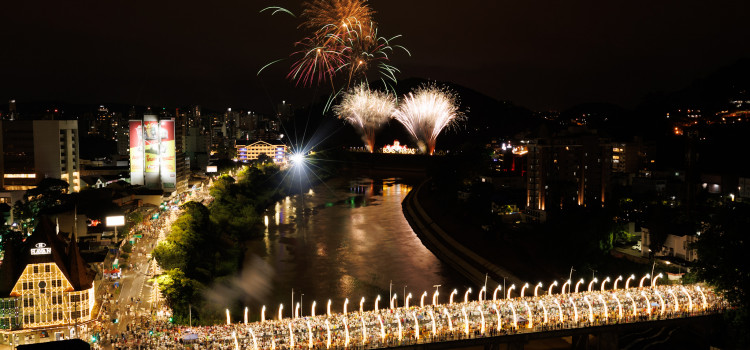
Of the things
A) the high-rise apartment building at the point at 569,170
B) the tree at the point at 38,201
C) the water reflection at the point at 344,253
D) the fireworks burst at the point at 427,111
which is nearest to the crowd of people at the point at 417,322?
the water reflection at the point at 344,253

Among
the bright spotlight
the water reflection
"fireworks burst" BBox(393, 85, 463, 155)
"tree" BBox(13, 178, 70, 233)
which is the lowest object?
the water reflection

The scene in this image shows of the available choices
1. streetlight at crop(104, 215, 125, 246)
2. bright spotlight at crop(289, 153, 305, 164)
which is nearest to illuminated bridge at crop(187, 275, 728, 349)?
streetlight at crop(104, 215, 125, 246)

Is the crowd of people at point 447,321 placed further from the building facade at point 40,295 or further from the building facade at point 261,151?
the building facade at point 261,151

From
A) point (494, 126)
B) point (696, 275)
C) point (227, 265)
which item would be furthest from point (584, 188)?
point (494, 126)

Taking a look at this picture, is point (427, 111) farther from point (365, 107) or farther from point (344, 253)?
point (344, 253)

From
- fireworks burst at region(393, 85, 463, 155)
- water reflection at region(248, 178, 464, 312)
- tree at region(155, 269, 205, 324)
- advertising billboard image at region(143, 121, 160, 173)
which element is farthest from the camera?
fireworks burst at region(393, 85, 463, 155)

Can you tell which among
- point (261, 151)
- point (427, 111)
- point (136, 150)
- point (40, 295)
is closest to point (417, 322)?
point (40, 295)

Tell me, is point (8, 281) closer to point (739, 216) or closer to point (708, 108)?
point (739, 216)

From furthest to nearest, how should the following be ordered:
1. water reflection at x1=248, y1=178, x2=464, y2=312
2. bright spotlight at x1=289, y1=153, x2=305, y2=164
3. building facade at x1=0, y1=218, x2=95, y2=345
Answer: bright spotlight at x1=289, y1=153, x2=305, y2=164
water reflection at x1=248, y1=178, x2=464, y2=312
building facade at x1=0, y1=218, x2=95, y2=345

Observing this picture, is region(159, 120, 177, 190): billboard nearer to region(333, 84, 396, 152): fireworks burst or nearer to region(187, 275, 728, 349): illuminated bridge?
region(333, 84, 396, 152): fireworks burst
